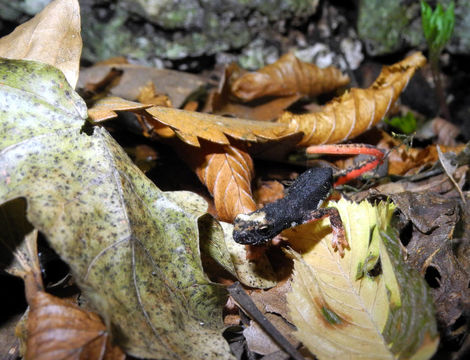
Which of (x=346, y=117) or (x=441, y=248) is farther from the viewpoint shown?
(x=346, y=117)

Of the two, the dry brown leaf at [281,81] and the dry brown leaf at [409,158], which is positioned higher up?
the dry brown leaf at [281,81]

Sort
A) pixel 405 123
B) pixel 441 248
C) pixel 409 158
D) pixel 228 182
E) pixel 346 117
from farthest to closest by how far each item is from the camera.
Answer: pixel 405 123 < pixel 409 158 < pixel 346 117 < pixel 228 182 < pixel 441 248

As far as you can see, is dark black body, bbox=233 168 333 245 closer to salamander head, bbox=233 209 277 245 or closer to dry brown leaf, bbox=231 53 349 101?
salamander head, bbox=233 209 277 245

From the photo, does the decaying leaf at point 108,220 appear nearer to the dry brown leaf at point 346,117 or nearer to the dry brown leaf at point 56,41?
the dry brown leaf at point 56,41

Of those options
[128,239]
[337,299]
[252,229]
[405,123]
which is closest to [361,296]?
[337,299]

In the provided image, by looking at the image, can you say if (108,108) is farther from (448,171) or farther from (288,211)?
(448,171)

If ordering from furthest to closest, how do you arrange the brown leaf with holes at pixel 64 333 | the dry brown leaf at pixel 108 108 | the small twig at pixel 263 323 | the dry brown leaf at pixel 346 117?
the dry brown leaf at pixel 346 117 < the dry brown leaf at pixel 108 108 < the small twig at pixel 263 323 < the brown leaf with holes at pixel 64 333

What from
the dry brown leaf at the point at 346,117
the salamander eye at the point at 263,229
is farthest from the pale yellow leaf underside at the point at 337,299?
the dry brown leaf at the point at 346,117
